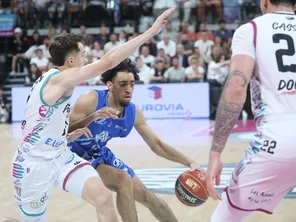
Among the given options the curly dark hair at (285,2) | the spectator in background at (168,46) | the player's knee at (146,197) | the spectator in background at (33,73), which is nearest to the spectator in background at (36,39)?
the spectator in background at (33,73)

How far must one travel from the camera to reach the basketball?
443 centimetres

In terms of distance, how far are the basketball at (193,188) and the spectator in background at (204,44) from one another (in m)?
12.5

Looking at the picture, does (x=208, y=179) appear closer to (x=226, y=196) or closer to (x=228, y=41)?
(x=226, y=196)

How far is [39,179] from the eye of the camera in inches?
166

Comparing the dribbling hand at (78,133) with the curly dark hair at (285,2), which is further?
the dribbling hand at (78,133)

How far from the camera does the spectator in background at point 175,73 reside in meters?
15.9

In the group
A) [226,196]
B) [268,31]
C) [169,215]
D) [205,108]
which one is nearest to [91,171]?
[169,215]

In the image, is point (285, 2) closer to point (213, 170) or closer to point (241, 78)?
point (241, 78)

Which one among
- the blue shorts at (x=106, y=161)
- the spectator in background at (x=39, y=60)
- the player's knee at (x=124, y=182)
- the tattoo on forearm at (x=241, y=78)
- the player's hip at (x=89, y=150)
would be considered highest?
the tattoo on forearm at (x=241, y=78)

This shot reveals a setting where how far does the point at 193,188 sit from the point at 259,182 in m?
1.32

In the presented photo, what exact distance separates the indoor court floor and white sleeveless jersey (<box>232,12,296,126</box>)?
2.85 meters

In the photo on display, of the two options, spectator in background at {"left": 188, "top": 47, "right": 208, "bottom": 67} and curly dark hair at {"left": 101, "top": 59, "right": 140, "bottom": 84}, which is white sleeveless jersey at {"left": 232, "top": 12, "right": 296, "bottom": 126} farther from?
spectator in background at {"left": 188, "top": 47, "right": 208, "bottom": 67}

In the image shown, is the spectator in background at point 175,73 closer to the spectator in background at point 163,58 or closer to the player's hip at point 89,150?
the spectator in background at point 163,58

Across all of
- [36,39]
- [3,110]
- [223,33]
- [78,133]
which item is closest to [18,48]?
[36,39]
